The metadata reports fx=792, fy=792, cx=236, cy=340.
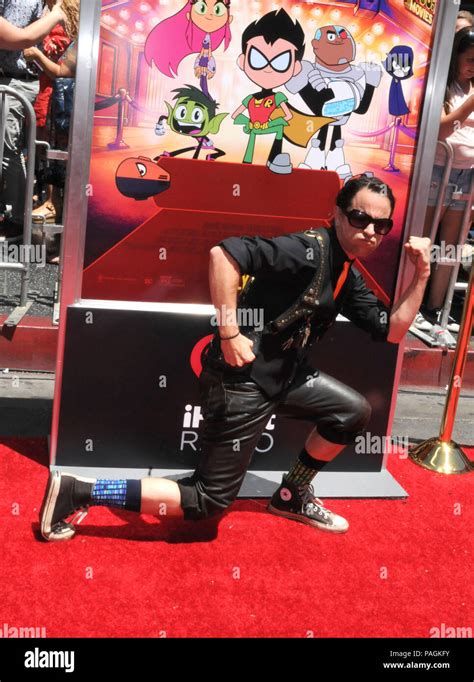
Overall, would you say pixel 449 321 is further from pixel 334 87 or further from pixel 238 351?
pixel 238 351

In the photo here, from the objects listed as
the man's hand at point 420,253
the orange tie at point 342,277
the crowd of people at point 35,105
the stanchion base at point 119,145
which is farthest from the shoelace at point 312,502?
the crowd of people at point 35,105

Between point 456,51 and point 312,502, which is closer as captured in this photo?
point 312,502

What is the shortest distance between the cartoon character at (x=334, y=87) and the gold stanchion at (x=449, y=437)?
1.27m

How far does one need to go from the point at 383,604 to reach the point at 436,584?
1.11ft

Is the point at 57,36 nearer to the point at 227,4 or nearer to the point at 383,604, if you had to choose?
the point at 227,4

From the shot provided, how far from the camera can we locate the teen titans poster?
395 centimetres

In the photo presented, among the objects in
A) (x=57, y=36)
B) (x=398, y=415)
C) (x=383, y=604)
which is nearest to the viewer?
(x=383, y=604)

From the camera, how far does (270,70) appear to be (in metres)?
4.05

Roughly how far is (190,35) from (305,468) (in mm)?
2253

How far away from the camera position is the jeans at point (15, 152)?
650 cm

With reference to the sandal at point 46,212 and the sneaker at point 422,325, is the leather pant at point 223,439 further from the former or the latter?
the sandal at point 46,212

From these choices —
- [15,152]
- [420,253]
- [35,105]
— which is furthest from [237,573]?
[35,105]

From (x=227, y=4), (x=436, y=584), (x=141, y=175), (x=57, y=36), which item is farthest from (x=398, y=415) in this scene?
(x=57, y=36)
